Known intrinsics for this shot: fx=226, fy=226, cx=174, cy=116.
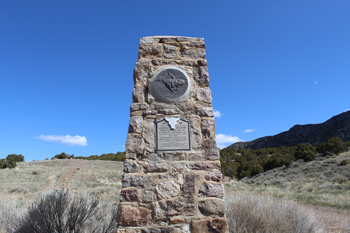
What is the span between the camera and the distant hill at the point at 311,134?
32.1 metres

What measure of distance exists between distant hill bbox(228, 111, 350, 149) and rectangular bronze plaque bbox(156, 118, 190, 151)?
3301cm

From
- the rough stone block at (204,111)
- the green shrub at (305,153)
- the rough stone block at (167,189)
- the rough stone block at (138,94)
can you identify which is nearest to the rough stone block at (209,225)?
the rough stone block at (167,189)

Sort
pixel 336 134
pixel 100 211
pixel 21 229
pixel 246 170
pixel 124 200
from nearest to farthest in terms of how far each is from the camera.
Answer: pixel 124 200
pixel 21 229
pixel 100 211
pixel 246 170
pixel 336 134

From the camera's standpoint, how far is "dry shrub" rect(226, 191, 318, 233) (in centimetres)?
436

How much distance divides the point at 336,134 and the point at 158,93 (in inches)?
1417

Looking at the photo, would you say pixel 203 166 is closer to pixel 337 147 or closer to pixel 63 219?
pixel 63 219

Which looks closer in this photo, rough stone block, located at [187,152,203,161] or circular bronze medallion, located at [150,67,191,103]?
rough stone block, located at [187,152,203,161]

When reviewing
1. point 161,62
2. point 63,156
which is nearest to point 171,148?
point 161,62

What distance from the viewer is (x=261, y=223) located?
14.4 feet

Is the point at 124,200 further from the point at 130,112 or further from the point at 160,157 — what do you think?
the point at 130,112

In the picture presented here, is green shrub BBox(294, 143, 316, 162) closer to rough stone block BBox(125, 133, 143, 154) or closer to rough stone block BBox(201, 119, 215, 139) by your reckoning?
rough stone block BBox(201, 119, 215, 139)

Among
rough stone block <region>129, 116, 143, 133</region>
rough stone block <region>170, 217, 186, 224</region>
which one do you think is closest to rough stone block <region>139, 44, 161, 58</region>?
rough stone block <region>129, 116, 143, 133</region>

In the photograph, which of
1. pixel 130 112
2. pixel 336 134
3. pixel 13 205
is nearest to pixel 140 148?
pixel 130 112

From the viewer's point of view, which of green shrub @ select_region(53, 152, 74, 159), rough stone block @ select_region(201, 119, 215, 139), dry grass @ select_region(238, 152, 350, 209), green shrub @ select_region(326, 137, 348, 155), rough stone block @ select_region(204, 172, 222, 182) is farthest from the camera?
green shrub @ select_region(53, 152, 74, 159)
